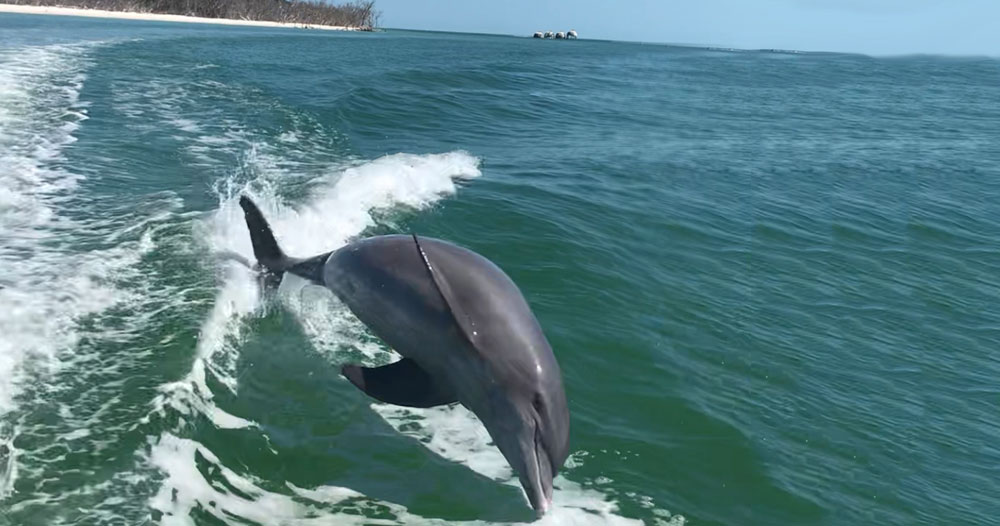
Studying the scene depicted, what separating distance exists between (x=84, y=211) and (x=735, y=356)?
8.01m

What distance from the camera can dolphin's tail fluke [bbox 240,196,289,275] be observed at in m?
8.45

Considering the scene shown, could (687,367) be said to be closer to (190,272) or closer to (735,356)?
(735,356)

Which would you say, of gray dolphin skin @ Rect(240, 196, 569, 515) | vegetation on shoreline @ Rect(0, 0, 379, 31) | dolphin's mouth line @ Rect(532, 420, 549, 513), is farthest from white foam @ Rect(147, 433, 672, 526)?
vegetation on shoreline @ Rect(0, 0, 379, 31)

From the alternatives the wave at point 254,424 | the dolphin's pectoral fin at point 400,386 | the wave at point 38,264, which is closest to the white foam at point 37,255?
the wave at point 38,264

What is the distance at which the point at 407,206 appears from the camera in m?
12.9

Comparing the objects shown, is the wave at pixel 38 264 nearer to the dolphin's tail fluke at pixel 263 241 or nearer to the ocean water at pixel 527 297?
the ocean water at pixel 527 297

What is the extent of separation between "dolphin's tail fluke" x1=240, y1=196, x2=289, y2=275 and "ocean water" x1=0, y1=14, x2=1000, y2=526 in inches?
11.4

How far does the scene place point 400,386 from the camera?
6.07 metres

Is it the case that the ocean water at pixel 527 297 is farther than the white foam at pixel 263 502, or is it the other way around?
the ocean water at pixel 527 297

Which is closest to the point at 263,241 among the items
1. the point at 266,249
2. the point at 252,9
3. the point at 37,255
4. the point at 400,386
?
the point at 266,249

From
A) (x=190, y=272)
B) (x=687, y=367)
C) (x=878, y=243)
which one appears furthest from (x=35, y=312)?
(x=878, y=243)

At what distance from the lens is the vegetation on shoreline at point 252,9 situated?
281 feet

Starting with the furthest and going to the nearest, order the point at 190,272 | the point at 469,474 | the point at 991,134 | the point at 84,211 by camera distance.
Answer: the point at 991,134 → the point at 84,211 → the point at 190,272 → the point at 469,474

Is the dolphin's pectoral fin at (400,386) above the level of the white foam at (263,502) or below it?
above
